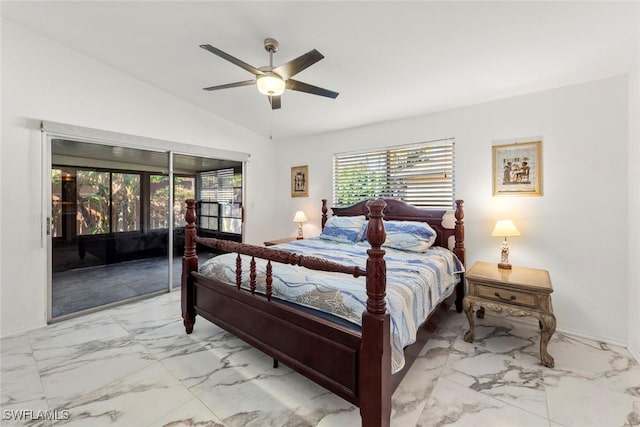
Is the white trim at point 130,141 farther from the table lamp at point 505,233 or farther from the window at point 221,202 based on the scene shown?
the table lamp at point 505,233

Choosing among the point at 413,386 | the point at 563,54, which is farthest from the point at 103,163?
the point at 563,54

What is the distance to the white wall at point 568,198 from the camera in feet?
8.27

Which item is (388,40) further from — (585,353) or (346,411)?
(585,353)

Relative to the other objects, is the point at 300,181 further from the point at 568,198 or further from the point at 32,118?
the point at 568,198

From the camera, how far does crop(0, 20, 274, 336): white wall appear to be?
106 inches

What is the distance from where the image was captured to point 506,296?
2.36m

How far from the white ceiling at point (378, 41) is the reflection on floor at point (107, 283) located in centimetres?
248

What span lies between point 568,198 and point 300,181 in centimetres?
369

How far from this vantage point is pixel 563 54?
2242 millimetres

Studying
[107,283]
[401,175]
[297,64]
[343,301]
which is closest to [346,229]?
[401,175]

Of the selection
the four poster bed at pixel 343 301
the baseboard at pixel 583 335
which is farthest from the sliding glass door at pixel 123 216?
the baseboard at pixel 583 335

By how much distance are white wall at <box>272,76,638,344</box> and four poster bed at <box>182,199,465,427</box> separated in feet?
Answer: 1.73

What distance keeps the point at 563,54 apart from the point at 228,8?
2753 millimetres

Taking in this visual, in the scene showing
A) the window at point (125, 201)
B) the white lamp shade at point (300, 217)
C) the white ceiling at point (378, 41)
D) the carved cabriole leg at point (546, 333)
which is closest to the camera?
the white ceiling at point (378, 41)
